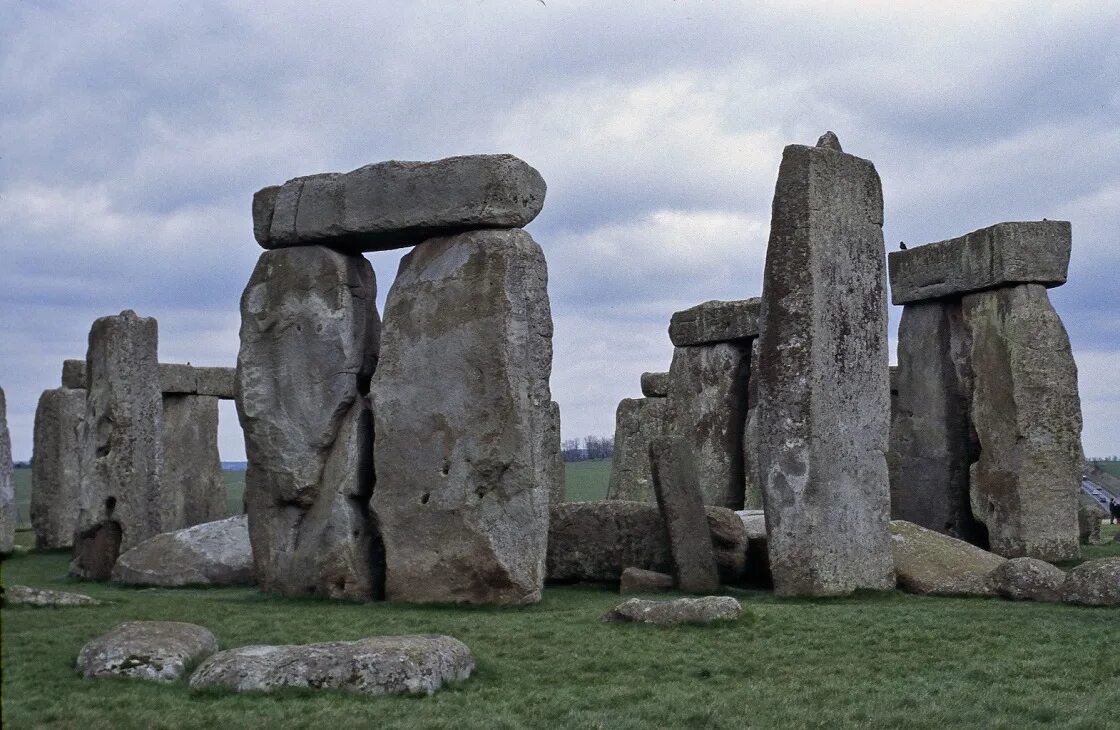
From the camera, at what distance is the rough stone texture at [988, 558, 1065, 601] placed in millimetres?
11594

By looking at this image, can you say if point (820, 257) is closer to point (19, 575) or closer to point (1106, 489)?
point (19, 575)

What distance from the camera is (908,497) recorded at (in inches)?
709

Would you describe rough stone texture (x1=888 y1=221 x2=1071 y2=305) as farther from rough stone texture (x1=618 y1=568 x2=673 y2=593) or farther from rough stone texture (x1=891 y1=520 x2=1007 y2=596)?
rough stone texture (x1=618 y1=568 x2=673 y2=593)

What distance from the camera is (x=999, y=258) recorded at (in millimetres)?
16359

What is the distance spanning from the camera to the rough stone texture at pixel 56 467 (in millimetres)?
21469

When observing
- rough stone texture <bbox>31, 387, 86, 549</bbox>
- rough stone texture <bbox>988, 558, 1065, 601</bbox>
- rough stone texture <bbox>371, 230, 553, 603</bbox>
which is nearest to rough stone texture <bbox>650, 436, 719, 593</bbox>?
rough stone texture <bbox>371, 230, 553, 603</bbox>

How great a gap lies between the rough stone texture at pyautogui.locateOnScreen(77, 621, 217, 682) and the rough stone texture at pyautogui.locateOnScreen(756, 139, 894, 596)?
18.2 ft

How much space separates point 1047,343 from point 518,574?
7.63 meters

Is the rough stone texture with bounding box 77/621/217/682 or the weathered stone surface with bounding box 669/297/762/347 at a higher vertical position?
the weathered stone surface with bounding box 669/297/762/347

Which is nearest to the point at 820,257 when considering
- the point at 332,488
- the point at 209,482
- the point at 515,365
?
the point at 515,365

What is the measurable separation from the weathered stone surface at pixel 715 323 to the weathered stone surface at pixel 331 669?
494 inches

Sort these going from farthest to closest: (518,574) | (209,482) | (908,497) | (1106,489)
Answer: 1. (1106,489)
2. (209,482)
3. (908,497)
4. (518,574)

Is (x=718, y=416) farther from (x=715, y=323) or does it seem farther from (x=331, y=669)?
(x=331, y=669)

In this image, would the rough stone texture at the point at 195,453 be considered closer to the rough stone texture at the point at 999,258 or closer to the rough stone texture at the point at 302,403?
Result: the rough stone texture at the point at 302,403
